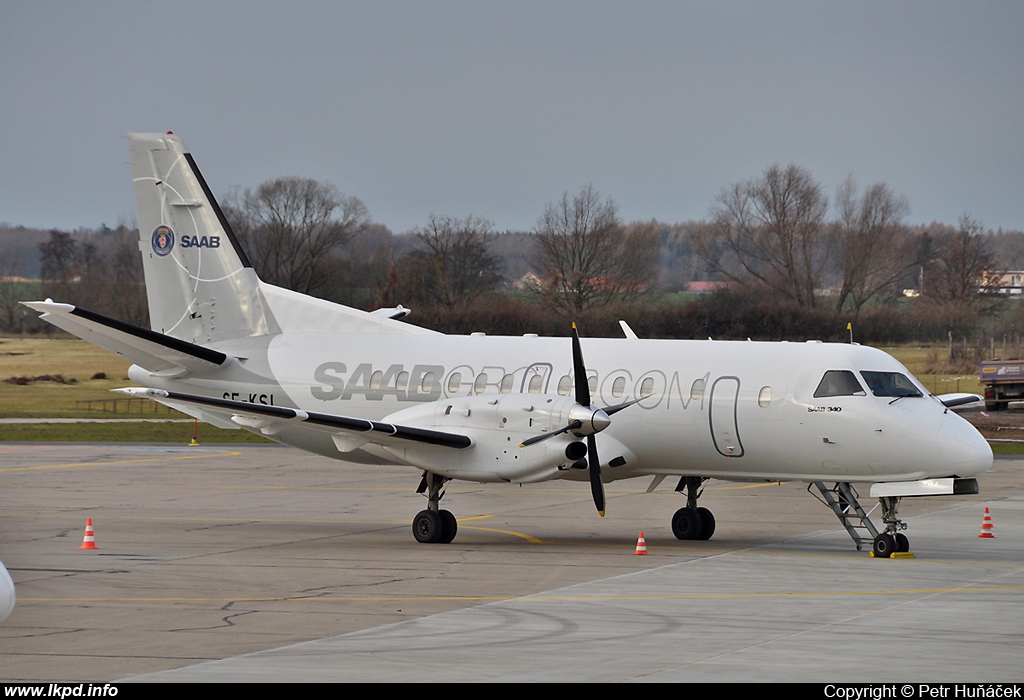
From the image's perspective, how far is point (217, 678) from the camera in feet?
33.4

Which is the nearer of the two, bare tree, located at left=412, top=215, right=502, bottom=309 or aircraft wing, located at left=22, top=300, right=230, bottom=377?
aircraft wing, located at left=22, top=300, right=230, bottom=377

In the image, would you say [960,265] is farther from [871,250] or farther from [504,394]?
[504,394]

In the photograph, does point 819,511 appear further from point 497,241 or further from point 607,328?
point 497,241

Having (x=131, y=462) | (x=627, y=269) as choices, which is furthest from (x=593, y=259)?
(x=131, y=462)

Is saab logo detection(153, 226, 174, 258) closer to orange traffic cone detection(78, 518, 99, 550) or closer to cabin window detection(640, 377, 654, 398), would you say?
orange traffic cone detection(78, 518, 99, 550)

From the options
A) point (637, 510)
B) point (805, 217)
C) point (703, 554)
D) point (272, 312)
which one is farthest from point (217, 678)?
point (805, 217)

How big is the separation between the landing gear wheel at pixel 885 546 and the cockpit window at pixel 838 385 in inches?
81.2

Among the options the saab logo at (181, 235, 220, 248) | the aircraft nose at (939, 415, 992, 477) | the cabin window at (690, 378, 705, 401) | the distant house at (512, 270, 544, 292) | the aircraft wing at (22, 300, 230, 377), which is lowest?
the aircraft nose at (939, 415, 992, 477)

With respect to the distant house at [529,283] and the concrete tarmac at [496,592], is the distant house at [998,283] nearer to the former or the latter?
the distant house at [529,283]

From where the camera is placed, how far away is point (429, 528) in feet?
64.6

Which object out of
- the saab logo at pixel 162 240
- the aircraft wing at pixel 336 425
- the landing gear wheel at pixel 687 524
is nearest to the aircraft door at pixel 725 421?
the landing gear wheel at pixel 687 524

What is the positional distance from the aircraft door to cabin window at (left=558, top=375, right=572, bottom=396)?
7.41 feet

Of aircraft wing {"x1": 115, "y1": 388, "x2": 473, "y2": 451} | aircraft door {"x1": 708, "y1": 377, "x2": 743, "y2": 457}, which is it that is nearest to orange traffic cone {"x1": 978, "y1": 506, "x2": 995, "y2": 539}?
aircraft door {"x1": 708, "y1": 377, "x2": 743, "y2": 457}

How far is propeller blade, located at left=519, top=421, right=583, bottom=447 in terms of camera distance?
1816cm
